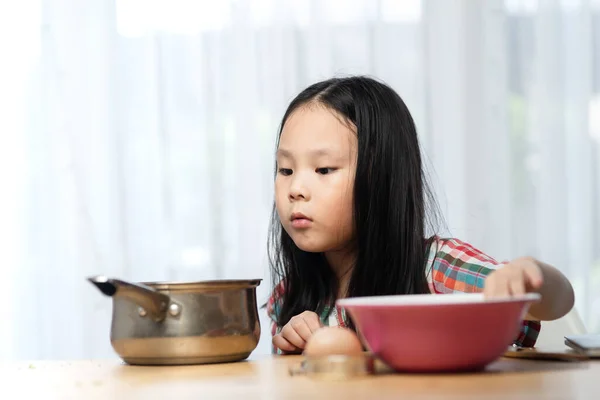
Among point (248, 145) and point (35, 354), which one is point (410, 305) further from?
point (35, 354)

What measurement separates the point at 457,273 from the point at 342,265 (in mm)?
208

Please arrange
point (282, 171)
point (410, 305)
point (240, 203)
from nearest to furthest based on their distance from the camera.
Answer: point (410, 305)
point (282, 171)
point (240, 203)

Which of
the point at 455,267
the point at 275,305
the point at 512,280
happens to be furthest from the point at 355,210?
the point at 512,280

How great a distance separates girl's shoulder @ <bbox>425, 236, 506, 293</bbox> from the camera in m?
1.28

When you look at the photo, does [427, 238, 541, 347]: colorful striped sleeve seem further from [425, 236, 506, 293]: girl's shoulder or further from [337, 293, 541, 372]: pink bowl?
[337, 293, 541, 372]: pink bowl

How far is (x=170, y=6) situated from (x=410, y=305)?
2025 millimetres

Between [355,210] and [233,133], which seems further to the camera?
[233,133]

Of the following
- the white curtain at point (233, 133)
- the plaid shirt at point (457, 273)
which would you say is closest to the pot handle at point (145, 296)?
the plaid shirt at point (457, 273)

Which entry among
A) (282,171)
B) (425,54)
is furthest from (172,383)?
(425,54)

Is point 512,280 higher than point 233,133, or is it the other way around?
point 233,133

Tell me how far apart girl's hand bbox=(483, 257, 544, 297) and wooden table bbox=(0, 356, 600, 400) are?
0.22 feet

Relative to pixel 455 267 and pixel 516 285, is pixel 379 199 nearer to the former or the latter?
pixel 455 267

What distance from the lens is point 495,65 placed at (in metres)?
2.58

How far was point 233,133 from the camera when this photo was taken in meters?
2.56
